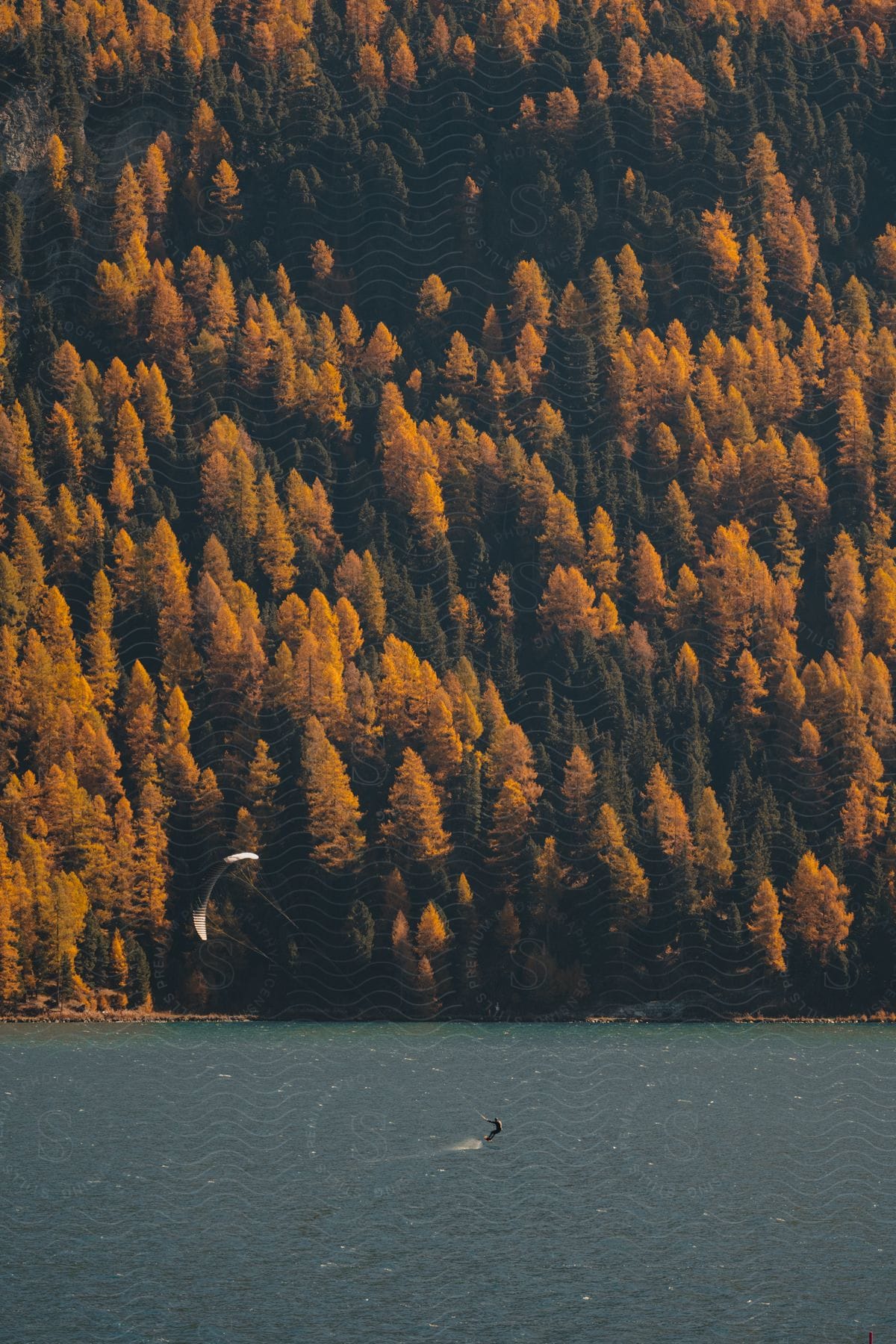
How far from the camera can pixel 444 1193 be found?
86.8 meters

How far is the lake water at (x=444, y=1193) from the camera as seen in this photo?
216 ft

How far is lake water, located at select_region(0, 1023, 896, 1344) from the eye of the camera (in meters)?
65.9

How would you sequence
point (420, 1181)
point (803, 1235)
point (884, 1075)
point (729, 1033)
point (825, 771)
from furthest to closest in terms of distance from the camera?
point (825, 771), point (729, 1033), point (884, 1075), point (420, 1181), point (803, 1235)

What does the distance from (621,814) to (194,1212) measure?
90209 millimetres

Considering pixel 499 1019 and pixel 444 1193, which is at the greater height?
pixel 499 1019

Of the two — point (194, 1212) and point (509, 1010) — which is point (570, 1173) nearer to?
point (194, 1212)

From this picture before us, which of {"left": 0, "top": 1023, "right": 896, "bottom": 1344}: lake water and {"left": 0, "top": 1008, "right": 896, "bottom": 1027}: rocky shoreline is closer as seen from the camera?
{"left": 0, "top": 1023, "right": 896, "bottom": 1344}: lake water

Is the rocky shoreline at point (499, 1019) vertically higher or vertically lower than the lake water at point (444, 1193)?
higher

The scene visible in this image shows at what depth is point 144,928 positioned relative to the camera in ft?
542

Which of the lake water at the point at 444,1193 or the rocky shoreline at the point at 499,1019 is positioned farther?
the rocky shoreline at the point at 499,1019

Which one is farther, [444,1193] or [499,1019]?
[499,1019]

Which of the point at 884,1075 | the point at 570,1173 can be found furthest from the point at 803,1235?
the point at 884,1075

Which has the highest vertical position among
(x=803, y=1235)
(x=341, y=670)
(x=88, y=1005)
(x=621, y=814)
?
(x=341, y=670)

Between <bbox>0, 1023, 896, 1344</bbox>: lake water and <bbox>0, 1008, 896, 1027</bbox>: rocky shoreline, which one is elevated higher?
<bbox>0, 1008, 896, 1027</bbox>: rocky shoreline
